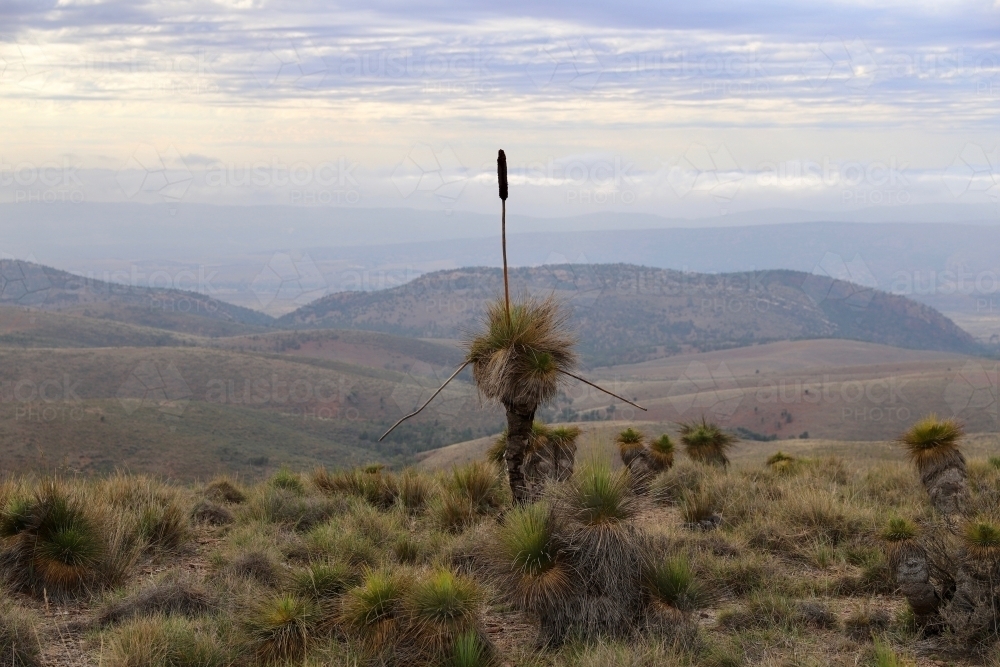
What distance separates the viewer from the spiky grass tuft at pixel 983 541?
6680 mm

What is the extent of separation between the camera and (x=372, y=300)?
146875 mm

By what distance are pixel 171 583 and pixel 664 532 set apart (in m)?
5.29

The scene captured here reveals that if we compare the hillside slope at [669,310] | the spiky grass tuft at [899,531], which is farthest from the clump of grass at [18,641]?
the hillside slope at [669,310]

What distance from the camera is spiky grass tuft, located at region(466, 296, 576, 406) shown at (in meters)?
8.85

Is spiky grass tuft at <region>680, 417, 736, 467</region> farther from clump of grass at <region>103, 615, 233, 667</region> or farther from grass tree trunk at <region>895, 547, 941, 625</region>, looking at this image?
clump of grass at <region>103, 615, 233, 667</region>

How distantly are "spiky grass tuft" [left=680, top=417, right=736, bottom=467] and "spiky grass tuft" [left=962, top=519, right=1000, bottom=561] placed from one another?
7.81 metres

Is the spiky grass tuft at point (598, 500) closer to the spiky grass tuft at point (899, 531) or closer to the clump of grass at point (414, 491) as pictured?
the spiky grass tuft at point (899, 531)

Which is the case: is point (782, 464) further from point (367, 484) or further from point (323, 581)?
point (323, 581)

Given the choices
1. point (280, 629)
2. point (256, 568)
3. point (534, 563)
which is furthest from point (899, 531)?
point (256, 568)

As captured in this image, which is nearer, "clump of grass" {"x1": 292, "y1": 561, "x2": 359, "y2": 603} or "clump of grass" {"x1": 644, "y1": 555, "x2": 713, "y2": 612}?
"clump of grass" {"x1": 644, "y1": 555, "x2": 713, "y2": 612}

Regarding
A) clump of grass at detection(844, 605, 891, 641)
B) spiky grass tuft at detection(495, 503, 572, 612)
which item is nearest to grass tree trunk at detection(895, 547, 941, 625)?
clump of grass at detection(844, 605, 891, 641)

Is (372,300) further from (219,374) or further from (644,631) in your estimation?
(644,631)

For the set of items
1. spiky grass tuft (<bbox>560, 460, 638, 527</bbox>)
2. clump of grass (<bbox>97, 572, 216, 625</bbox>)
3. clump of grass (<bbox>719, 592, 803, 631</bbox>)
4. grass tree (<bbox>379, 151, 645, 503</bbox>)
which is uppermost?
grass tree (<bbox>379, 151, 645, 503</bbox>)

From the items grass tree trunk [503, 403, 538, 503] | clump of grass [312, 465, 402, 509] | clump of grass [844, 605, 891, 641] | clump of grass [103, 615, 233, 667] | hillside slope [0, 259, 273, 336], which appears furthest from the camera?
hillside slope [0, 259, 273, 336]
